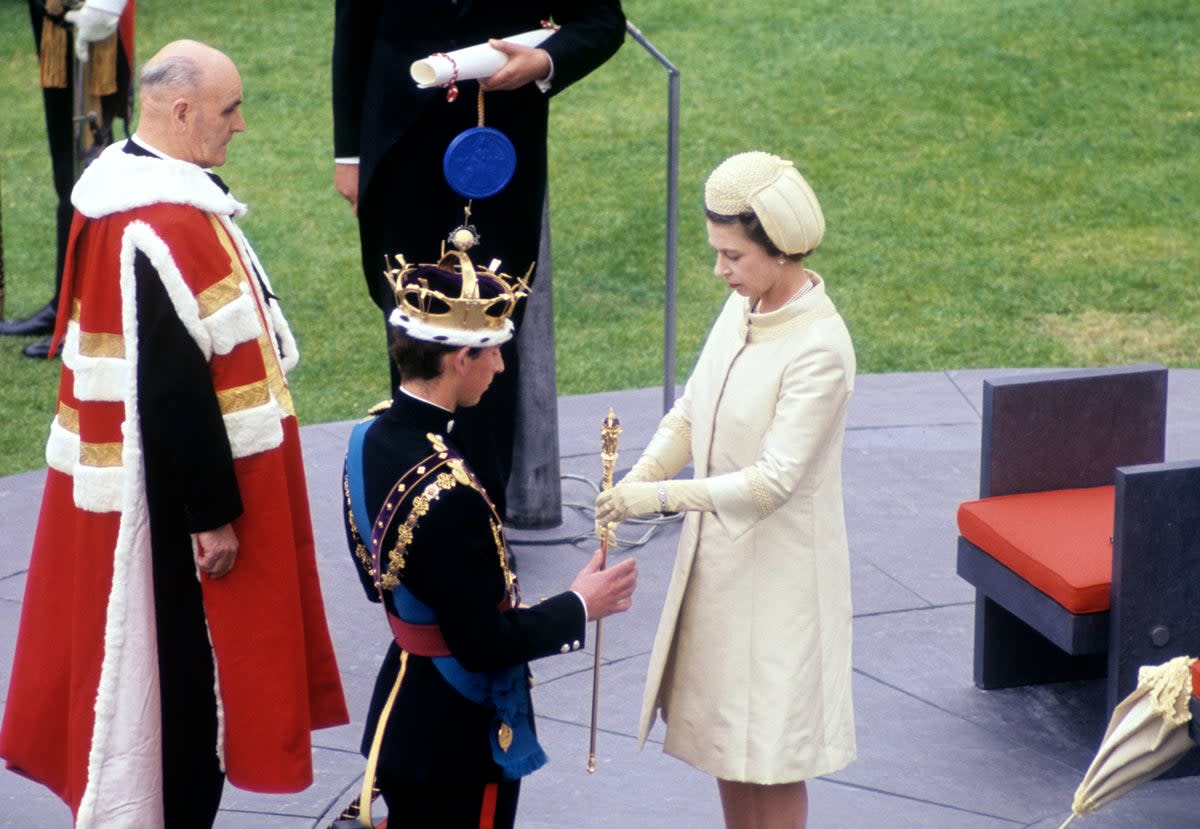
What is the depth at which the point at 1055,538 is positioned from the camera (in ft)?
15.4

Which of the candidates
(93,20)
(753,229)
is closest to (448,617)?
(753,229)

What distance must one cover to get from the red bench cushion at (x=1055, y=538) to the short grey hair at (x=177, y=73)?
2.26 metres

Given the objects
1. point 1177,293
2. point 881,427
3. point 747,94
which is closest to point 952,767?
point 881,427

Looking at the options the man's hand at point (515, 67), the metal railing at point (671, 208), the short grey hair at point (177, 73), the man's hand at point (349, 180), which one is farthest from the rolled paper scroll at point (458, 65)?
the short grey hair at point (177, 73)

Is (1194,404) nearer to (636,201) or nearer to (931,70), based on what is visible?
(636,201)

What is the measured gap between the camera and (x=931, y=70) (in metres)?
13.0

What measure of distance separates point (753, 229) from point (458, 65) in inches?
57.1

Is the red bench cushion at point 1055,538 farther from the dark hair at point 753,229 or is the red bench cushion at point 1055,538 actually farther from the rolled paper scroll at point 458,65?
the rolled paper scroll at point 458,65

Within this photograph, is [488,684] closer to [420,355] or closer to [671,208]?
[420,355]

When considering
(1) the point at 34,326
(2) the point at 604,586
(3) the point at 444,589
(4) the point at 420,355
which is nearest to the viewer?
(3) the point at 444,589

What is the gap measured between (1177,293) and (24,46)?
30.2 feet

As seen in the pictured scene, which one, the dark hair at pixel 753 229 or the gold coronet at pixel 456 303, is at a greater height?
the dark hair at pixel 753 229

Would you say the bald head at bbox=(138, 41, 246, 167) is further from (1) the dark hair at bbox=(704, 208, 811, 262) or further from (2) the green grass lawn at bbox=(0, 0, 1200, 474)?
(2) the green grass lawn at bbox=(0, 0, 1200, 474)

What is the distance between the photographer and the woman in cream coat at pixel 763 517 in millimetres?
3609
